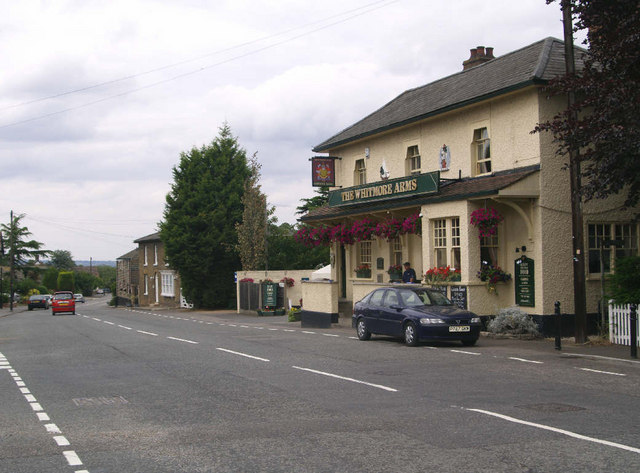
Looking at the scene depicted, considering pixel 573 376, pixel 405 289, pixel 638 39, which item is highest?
pixel 638 39

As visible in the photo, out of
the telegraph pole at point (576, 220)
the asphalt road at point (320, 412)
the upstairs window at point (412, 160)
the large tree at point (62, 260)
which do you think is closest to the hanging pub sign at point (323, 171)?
the upstairs window at point (412, 160)

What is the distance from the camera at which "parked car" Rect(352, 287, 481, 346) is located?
17688mm

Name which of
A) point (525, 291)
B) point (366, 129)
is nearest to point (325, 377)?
point (525, 291)

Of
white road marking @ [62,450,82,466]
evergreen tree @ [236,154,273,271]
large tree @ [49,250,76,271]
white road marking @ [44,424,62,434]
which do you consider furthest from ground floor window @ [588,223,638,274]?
large tree @ [49,250,76,271]

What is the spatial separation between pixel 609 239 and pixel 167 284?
49528 mm

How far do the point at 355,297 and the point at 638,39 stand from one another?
566 inches

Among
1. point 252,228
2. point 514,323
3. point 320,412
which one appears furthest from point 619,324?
point 252,228

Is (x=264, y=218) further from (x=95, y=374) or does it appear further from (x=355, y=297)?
(x=95, y=374)

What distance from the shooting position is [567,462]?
6.51 metres

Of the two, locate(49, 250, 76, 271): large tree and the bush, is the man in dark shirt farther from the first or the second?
locate(49, 250, 76, 271): large tree

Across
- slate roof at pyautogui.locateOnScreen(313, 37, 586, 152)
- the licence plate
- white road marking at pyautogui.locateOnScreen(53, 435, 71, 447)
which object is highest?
slate roof at pyautogui.locateOnScreen(313, 37, 586, 152)

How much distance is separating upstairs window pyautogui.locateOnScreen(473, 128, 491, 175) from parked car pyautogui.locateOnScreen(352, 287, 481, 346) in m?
5.74

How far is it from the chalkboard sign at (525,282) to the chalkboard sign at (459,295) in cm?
150

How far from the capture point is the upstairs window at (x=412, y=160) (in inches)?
1056
